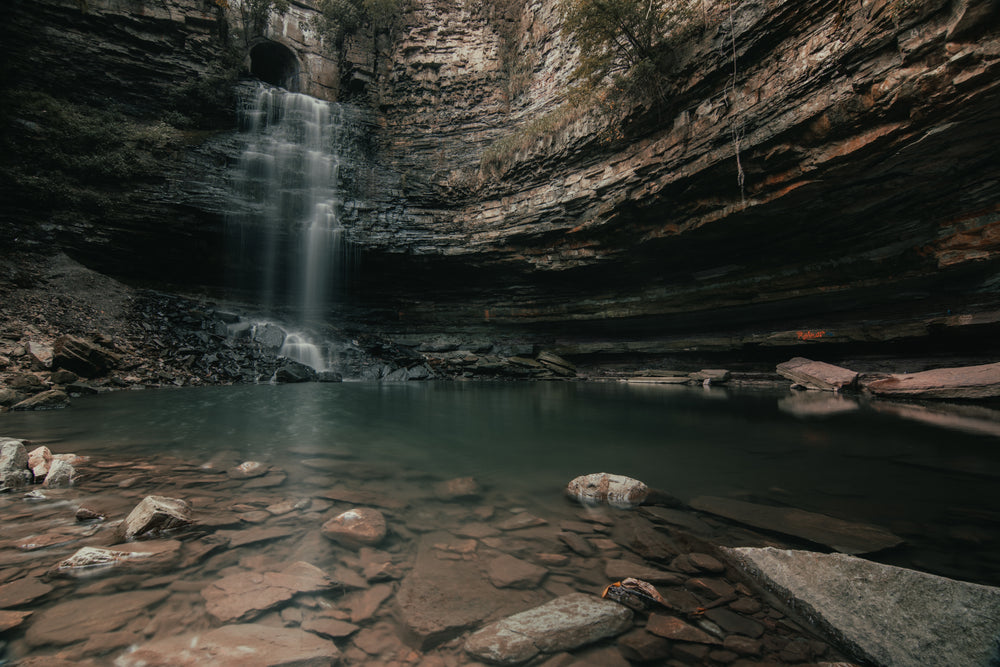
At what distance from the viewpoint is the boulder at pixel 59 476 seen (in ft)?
10.5

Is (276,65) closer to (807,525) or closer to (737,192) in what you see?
(737,192)

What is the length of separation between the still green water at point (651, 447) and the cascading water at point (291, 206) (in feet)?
32.7

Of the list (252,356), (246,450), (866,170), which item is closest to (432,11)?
(252,356)

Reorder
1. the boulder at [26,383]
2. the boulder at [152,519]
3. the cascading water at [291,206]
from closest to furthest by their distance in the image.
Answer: the boulder at [152,519] < the boulder at [26,383] < the cascading water at [291,206]

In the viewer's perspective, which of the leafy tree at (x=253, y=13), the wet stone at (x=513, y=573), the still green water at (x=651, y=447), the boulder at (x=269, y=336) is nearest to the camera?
the wet stone at (x=513, y=573)

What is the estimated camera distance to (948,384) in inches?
318

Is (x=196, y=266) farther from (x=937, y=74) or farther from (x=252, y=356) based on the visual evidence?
(x=937, y=74)

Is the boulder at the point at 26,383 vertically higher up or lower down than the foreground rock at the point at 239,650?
higher up

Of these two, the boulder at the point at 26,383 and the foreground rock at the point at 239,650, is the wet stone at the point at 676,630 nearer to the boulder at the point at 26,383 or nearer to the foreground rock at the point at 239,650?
the foreground rock at the point at 239,650

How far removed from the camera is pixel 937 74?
6.80 m

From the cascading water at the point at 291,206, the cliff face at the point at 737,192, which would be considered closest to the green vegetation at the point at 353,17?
the cliff face at the point at 737,192

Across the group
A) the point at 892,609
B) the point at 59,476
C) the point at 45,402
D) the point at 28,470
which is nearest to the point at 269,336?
the point at 45,402

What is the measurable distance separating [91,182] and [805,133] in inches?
921

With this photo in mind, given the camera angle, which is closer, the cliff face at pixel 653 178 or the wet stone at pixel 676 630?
the wet stone at pixel 676 630
